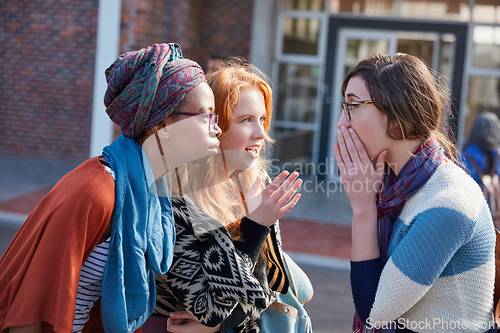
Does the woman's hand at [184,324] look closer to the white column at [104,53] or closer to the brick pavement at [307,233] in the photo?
the brick pavement at [307,233]

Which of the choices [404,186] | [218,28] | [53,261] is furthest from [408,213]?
[218,28]

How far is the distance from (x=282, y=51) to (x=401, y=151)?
9964 mm

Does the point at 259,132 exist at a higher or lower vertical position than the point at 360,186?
higher

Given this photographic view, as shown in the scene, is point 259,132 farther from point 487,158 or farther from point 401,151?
point 487,158

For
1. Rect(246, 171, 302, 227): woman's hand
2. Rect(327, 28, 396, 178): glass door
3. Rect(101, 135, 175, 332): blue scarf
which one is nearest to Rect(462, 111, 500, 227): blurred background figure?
Rect(246, 171, 302, 227): woman's hand

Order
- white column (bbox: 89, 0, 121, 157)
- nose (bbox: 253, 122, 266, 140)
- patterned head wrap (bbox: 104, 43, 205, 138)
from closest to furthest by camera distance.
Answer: patterned head wrap (bbox: 104, 43, 205, 138)
nose (bbox: 253, 122, 266, 140)
white column (bbox: 89, 0, 121, 157)

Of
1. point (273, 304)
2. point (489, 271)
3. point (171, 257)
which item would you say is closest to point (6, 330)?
point (171, 257)

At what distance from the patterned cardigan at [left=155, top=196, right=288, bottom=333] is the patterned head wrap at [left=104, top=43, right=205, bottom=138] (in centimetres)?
34

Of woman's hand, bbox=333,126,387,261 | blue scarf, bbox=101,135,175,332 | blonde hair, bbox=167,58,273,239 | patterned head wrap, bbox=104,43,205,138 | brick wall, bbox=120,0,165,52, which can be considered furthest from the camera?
brick wall, bbox=120,0,165,52

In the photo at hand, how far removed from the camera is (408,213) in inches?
76.0

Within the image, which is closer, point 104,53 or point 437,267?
point 437,267

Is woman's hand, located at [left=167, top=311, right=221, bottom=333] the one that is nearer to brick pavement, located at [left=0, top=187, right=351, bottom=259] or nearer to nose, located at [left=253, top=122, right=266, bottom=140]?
nose, located at [left=253, top=122, right=266, bottom=140]

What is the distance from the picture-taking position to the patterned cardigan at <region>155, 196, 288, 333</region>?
1.91 meters

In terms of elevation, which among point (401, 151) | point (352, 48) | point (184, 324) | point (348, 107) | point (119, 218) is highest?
point (352, 48)
